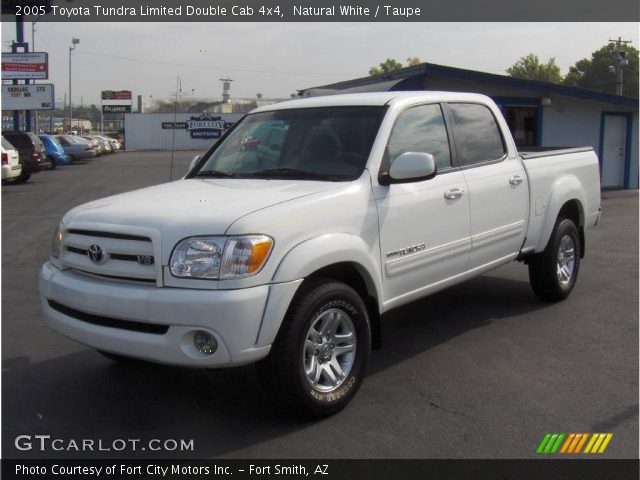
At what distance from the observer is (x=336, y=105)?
518cm

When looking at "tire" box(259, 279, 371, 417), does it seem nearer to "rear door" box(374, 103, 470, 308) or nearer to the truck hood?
"rear door" box(374, 103, 470, 308)

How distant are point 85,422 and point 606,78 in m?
87.6

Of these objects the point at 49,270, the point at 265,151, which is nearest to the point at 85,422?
the point at 49,270

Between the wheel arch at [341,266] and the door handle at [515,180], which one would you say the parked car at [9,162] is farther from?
the wheel arch at [341,266]

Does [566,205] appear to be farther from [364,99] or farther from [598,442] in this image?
[598,442]

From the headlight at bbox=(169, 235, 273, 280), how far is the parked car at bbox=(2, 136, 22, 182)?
58.8 ft

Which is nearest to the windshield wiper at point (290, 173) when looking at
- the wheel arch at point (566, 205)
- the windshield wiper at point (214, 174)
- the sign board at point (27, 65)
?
the windshield wiper at point (214, 174)

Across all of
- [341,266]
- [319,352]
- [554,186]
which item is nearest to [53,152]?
[554,186]

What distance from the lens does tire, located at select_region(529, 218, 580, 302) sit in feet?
21.4

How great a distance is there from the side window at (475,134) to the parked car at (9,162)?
17.0 meters

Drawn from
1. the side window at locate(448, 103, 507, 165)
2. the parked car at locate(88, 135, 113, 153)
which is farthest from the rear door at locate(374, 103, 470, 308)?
the parked car at locate(88, 135, 113, 153)

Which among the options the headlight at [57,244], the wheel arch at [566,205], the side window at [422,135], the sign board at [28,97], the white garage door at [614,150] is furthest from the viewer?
the sign board at [28,97]

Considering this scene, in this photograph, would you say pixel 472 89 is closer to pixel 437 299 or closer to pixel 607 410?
pixel 437 299

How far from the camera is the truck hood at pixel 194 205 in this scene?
3.78 m
